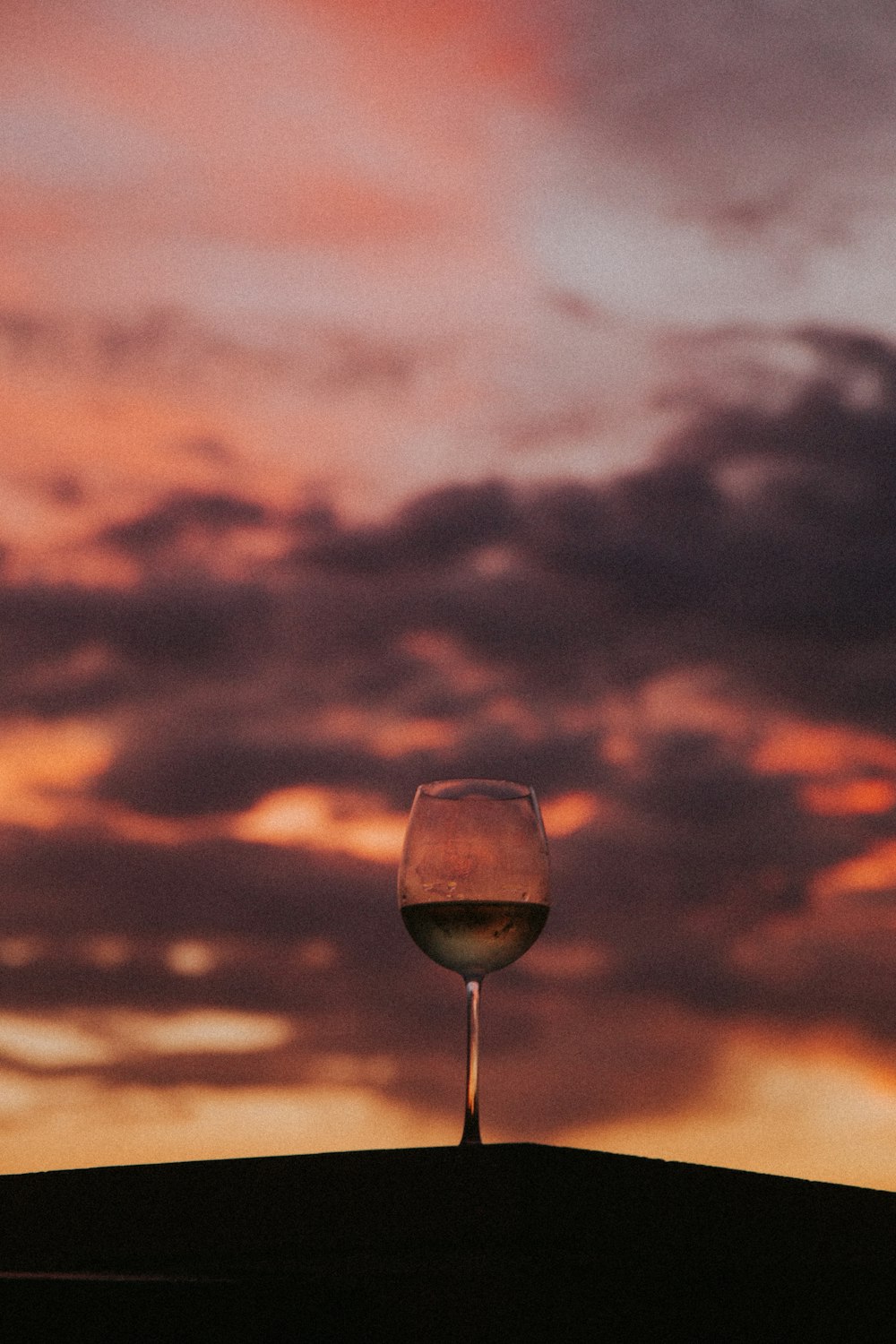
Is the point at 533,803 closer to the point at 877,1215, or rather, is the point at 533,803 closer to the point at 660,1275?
the point at 877,1215

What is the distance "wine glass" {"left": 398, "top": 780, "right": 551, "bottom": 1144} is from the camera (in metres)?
2.23

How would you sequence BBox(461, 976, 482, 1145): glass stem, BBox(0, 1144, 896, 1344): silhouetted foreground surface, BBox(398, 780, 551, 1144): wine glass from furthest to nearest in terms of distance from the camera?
BBox(398, 780, 551, 1144): wine glass, BBox(461, 976, 482, 1145): glass stem, BBox(0, 1144, 896, 1344): silhouetted foreground surface

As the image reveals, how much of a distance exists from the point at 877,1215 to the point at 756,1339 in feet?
1.18

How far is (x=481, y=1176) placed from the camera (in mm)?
1502

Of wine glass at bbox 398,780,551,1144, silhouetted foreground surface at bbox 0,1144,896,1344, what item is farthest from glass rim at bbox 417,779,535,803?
silhouetted foreground surface at bbox 0,1144,896,1344

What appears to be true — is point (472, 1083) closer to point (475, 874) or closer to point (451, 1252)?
point (475, 874)

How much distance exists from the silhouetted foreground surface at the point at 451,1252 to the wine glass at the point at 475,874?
1.92 ft

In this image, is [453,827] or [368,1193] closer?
[368,1193]

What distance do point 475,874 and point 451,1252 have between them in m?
0.82

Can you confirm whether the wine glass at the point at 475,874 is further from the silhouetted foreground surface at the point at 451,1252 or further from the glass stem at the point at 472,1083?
the silhouetted foreground surface at the point at 451,1252

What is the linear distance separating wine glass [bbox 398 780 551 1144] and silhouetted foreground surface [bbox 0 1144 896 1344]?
59 cm

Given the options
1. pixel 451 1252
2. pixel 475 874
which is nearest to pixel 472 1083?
pixel 475 874

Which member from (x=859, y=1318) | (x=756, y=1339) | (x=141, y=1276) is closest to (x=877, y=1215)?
(x=859, y=1318)

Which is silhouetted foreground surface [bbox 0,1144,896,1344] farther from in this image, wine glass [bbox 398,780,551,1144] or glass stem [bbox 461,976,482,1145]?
wine glass [bbox 398,780,551,1144]
